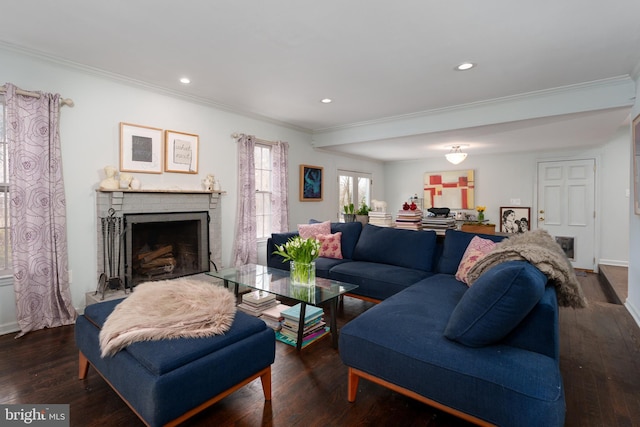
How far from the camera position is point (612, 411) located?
175cm

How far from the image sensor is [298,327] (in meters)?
2.53

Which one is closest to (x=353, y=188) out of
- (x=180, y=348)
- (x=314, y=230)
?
(x=314, y=230)

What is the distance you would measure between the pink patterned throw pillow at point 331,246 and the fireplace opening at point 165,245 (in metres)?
1.44

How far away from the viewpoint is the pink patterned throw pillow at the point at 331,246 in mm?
3932

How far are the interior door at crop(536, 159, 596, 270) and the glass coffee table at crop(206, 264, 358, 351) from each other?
5209mm

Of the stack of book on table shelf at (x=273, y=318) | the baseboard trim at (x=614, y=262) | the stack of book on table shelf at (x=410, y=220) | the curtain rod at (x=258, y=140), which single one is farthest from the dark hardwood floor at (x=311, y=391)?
the baseboard trim at (x=614, y=262)

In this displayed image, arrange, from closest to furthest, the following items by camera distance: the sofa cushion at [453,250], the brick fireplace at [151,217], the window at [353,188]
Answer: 1. the sofa cushion at [453,250]
2. the brick fireplace at [151,217]
3. the window at [353,188]

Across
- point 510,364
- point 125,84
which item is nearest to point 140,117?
point 125,84

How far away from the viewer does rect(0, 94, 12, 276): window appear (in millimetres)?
2736

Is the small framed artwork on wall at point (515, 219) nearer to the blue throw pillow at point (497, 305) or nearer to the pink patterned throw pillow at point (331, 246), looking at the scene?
the pink patterned throw pillow at point (331, 246)

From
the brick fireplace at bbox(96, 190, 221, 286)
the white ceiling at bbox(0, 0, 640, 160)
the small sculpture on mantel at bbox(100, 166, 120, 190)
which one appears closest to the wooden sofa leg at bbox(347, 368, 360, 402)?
the white ceiling at bbox(0, 0, 640, 160)

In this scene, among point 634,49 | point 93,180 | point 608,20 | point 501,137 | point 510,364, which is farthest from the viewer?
point 501,137

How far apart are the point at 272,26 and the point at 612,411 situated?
3145 mm

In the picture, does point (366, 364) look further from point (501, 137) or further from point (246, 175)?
point (501, 137)
